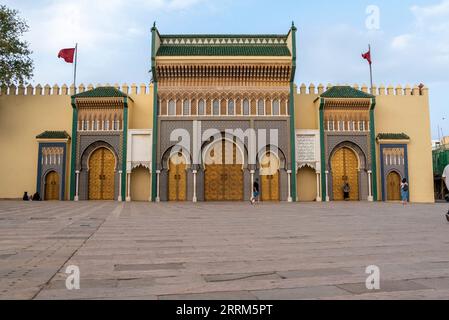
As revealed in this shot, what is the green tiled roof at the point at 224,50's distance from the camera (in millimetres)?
20484

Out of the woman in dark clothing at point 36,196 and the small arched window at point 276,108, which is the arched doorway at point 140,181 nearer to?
the woman in dark clothing at point 36,196

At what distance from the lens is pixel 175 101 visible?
2064cm

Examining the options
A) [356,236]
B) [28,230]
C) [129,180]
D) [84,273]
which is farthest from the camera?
[129,180]

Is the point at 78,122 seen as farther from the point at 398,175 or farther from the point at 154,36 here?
the point at 398,175

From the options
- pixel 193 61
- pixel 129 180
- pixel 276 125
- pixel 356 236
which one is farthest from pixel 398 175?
pixel 356 236

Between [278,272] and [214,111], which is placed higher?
[214,111]

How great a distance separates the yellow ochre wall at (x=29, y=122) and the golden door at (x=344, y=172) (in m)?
10.9

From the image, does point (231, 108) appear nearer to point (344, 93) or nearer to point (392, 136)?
point (344, 93)

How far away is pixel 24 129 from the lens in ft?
69.8

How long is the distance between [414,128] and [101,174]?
1827 cm

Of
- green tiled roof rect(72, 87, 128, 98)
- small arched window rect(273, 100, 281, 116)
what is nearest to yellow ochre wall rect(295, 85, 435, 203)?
small arched window rect(273, 100, 281, 116)

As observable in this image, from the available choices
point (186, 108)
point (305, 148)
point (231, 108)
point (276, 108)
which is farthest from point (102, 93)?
point (305, 148)

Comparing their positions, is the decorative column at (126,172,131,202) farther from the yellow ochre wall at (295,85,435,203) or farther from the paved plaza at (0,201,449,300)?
the paved plaza at (0,201,449,300)
